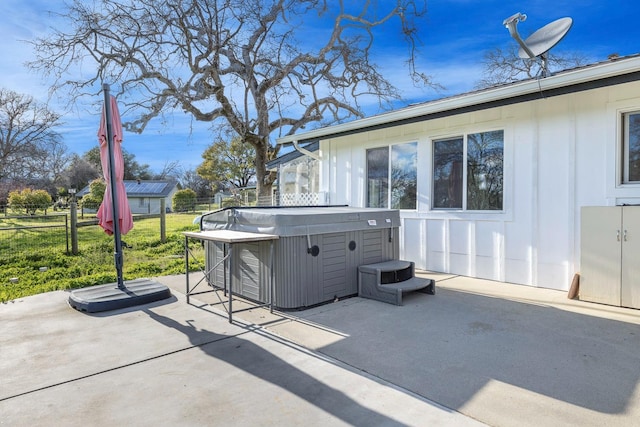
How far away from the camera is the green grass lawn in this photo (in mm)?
5480

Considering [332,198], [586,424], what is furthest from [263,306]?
[332,198]

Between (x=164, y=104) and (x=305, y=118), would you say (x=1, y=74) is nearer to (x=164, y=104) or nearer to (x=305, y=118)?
(x=164, y=104)

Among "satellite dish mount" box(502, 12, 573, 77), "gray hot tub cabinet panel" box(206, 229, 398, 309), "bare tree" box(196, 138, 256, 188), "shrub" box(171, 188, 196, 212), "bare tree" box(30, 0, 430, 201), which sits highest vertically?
"bare tree" box(30, 0, 430, 201)

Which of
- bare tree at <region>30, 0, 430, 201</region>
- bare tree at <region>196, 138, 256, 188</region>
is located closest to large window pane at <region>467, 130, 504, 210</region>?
bare tree at <region>30, 0, 430, 201</region>

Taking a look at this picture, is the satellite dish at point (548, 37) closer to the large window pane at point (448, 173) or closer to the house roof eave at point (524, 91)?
the house roof eave at point (524, 91)

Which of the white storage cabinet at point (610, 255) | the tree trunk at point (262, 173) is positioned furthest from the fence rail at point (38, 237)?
the white storage cabinet at point (610, 255)

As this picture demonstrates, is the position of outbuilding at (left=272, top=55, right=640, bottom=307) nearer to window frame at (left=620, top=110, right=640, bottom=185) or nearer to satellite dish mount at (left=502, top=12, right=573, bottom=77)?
window frame at (left=620, top=110, right=640, bottom=185)

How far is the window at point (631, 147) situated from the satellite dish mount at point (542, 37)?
1.09 meters

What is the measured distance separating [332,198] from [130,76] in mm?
10251

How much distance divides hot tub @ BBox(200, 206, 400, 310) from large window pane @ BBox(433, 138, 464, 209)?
141 cm

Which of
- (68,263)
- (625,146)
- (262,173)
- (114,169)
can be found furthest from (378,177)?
(262,173)

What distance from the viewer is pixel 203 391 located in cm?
241

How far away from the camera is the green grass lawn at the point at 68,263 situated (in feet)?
18.0

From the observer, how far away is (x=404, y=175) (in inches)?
258
